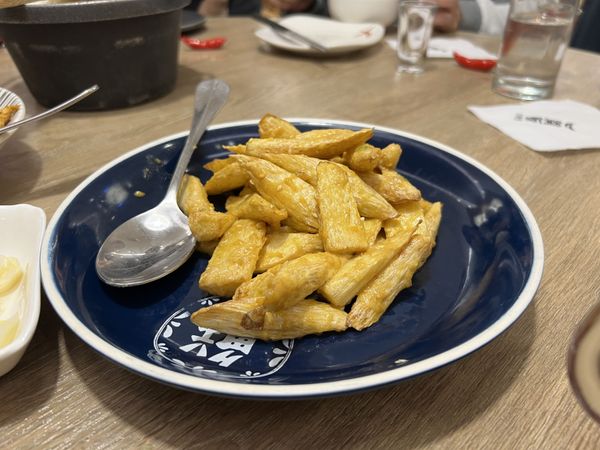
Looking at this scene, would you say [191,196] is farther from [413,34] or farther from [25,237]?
[413,34]

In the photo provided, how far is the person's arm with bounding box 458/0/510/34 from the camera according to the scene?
1840 mm

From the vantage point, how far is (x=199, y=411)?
41 cm

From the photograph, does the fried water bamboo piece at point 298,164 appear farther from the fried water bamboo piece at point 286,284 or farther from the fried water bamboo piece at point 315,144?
the fried water bamboo piece at point 286,284

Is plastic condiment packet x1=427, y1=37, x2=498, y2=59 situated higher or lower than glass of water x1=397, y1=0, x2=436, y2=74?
lower

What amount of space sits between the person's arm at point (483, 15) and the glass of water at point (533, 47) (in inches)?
29.0

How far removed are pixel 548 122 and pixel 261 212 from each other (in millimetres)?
773

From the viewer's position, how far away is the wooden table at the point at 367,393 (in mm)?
396

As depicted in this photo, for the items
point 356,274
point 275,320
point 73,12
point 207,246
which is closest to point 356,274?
point 356,274

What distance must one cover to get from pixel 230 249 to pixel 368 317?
176 mm

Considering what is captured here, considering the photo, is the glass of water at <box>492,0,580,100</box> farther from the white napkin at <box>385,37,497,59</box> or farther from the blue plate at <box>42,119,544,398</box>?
the blue plate at <box>42,119,544,398</box>

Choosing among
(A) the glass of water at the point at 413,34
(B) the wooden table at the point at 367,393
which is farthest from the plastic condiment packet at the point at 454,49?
(B) the wooden table at the point at 367,393

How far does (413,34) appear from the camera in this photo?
1.33 metres

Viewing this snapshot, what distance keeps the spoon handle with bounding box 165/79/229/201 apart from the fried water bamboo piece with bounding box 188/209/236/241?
0.34 feet

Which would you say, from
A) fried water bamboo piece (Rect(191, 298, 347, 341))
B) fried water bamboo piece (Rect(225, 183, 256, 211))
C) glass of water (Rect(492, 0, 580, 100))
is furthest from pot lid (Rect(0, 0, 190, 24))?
glass of water (Rect(492, 0, 580, 100))
